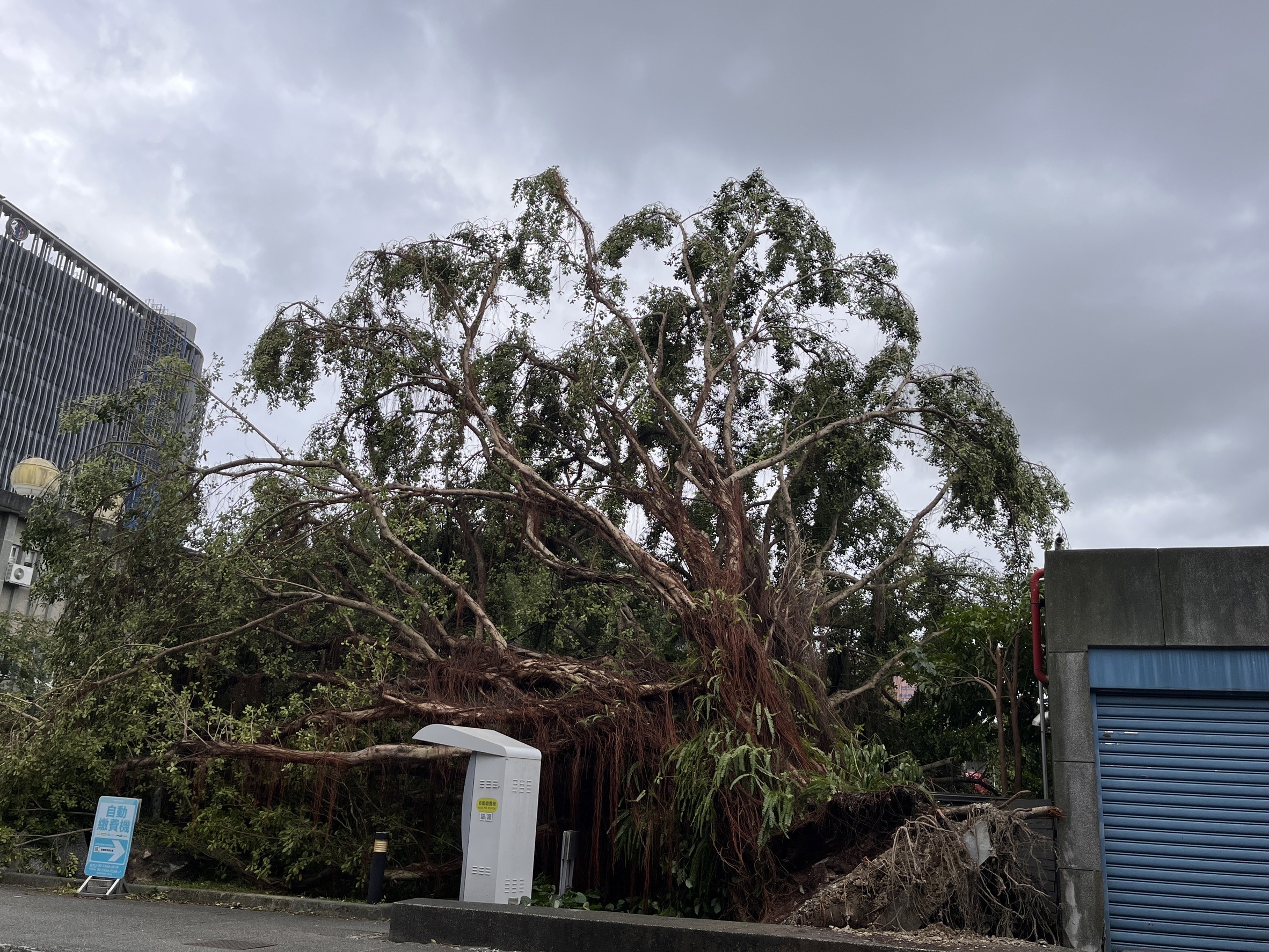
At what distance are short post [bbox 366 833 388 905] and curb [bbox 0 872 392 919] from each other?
0.34ft

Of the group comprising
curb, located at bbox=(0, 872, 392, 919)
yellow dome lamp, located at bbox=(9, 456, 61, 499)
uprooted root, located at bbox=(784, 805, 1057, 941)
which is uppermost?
yellow dome lamp, located at bbox=(9, 456, 61, 499)

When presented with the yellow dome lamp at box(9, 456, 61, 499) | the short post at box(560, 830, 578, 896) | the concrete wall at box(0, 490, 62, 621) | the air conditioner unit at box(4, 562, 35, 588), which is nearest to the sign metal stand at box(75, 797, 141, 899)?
the short post at box(560, 830, 578, 896)

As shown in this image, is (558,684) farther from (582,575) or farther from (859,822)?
(859,822)

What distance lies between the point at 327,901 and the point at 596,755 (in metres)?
3.23

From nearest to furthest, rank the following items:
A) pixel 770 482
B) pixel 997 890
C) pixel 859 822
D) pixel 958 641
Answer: pixel 997 890 < pixel 859 822 < pixel 958 641 < pixel 770 482

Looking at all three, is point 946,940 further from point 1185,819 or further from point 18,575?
point 18,575

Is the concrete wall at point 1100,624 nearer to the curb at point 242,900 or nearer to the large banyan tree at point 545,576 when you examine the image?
the large banyan tree at point 545,576

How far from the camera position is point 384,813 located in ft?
40.2

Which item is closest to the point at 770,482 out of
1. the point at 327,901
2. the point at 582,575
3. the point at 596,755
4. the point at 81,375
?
the point at 582,575

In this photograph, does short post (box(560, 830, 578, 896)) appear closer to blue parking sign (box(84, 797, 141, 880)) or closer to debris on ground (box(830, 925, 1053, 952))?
debris on ground (box(830, 925, 1053, 952))

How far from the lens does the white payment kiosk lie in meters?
9.11

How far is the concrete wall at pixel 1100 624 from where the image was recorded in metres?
8.67

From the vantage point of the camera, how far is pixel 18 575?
155 ft

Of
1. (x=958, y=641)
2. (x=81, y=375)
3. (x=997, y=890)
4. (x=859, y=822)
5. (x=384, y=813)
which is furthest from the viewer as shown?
(x=81, y=375)
